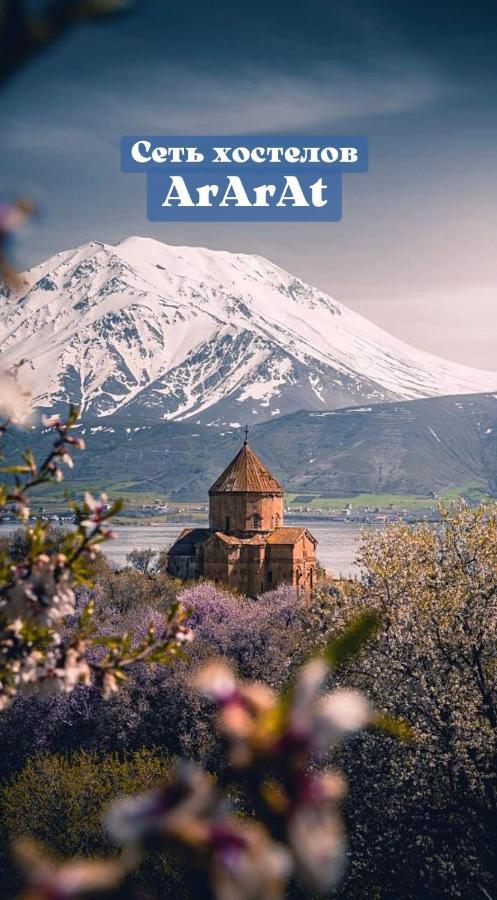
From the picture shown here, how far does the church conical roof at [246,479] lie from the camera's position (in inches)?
3494

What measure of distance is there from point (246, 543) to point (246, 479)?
495 centimetres

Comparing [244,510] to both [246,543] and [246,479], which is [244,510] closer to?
[246,479]

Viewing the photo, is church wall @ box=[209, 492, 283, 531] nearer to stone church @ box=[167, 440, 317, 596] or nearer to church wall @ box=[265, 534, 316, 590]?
stone church @ box=[167, 440, 317, 596]

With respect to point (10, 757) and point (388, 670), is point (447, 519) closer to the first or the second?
point (388, 670)

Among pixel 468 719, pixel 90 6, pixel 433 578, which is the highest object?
pixel 90 6

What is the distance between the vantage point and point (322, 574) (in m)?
96.5

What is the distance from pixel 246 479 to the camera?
293 feet

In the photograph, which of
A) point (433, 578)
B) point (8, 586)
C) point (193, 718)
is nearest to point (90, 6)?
point (8, 586)

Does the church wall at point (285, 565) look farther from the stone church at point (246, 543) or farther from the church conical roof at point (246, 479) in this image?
the church conical roof at point (246, 479)

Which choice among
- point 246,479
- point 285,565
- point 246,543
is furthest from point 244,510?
point 285,565

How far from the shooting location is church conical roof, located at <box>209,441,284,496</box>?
88.8m

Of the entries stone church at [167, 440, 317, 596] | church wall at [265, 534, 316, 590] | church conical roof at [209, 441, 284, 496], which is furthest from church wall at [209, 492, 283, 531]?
church wall at [265, 534, 316, 590]

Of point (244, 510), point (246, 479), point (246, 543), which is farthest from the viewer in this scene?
point (246, 479)

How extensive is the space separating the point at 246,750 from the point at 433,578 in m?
31.8
